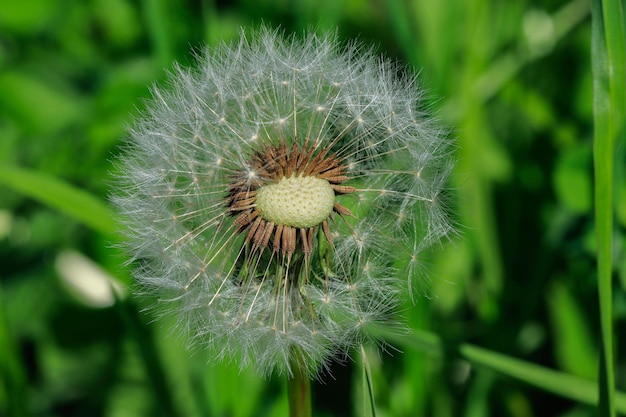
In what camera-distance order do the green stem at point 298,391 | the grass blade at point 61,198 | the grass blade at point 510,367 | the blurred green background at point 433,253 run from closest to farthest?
the green stem at point 298,391
the grass blade at point 510,367
the grass blade at point 61,198
the blurred green background at point 433,253

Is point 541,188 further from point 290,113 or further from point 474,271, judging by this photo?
point 290,113

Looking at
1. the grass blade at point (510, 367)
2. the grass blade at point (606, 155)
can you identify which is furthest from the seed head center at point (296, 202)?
the grass blade at point (606, 155)

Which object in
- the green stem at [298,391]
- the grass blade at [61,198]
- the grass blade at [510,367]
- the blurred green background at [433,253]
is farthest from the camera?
the blurred green background at [433,253]

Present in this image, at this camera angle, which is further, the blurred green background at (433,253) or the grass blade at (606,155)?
the blurred green background at (433,253)

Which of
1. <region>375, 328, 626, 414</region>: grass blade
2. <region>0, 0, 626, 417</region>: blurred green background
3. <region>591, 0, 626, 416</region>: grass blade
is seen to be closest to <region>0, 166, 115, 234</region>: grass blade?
<region>0, 0, 626, 417</region>: blurred green background

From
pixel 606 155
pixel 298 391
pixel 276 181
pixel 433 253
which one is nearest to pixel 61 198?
pixel 276 181

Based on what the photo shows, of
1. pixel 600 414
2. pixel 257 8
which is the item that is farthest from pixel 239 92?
pixel 257 8

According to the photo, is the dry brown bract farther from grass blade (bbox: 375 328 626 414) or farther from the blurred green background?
the blurred green background

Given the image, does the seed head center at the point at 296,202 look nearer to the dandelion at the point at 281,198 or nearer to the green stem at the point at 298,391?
the dandelion at the point at 281,198
